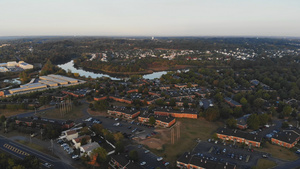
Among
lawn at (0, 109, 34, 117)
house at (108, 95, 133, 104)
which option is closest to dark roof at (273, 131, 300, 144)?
house at (108, 95, 133, 104)

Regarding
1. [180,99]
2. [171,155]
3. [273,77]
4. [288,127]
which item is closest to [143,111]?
[180,99]

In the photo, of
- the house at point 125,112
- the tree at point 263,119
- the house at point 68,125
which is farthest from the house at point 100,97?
the tree at point 263,119

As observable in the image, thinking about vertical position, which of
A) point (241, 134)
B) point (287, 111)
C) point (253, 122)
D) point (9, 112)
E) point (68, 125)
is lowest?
point (9, 112)

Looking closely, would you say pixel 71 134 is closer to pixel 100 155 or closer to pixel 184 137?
pixel 100 155

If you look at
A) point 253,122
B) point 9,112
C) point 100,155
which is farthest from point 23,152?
point 253,122

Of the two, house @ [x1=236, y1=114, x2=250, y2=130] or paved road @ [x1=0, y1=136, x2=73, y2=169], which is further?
house @ [x1=236, y1=114, x2=250, y2=130]

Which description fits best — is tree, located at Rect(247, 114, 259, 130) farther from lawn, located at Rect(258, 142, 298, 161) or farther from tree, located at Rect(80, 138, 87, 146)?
tree, located at Rect(80, 138, 87, 146)

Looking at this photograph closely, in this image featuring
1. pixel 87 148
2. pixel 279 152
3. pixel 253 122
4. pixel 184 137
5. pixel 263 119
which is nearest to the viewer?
pixel 87 148
